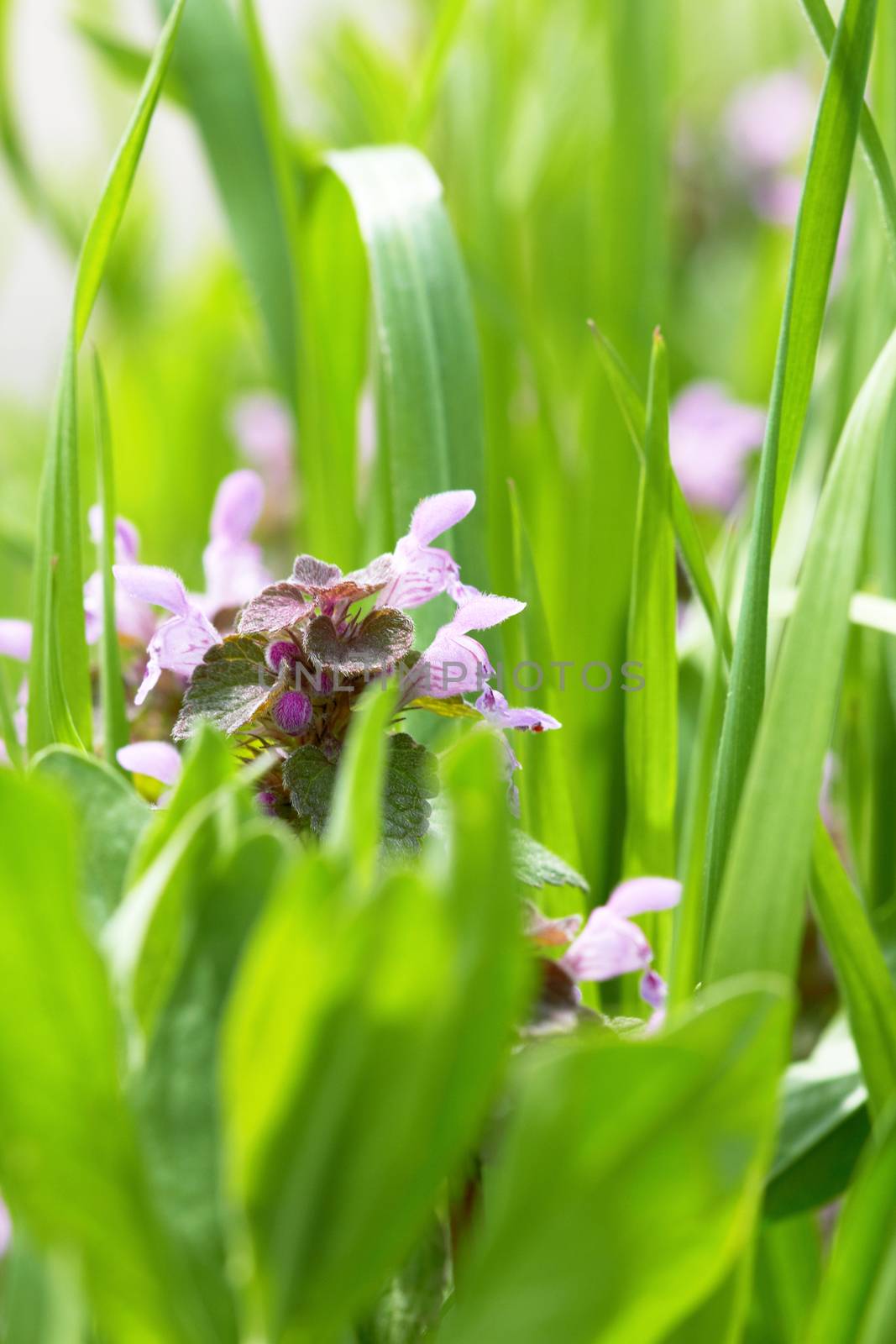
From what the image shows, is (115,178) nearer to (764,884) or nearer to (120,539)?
(120,539)

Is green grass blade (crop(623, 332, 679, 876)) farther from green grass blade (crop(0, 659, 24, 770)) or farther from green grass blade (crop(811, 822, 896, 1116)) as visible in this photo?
green grass blade (crop(0, 659, 24, 770))

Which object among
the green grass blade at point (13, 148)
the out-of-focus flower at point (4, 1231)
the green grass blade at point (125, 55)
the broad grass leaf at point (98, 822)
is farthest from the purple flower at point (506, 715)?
the green grass blade at point (13, 148)

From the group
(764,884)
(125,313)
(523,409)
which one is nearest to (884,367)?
(764,884)

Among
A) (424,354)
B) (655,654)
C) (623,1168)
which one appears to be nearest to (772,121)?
(424,354)

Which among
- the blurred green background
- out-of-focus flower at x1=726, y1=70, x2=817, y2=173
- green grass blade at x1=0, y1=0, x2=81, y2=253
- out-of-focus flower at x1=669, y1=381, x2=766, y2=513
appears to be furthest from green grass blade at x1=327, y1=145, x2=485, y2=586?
out-of-focus flower at x1=726, y1=70, x2=817, y2=173

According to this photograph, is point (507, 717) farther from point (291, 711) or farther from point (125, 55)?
point (125, 55)

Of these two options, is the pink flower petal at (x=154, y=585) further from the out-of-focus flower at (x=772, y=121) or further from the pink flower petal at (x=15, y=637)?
the out-of-focus flower at (x=772, y=121)

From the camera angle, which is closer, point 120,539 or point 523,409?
point 120,539
